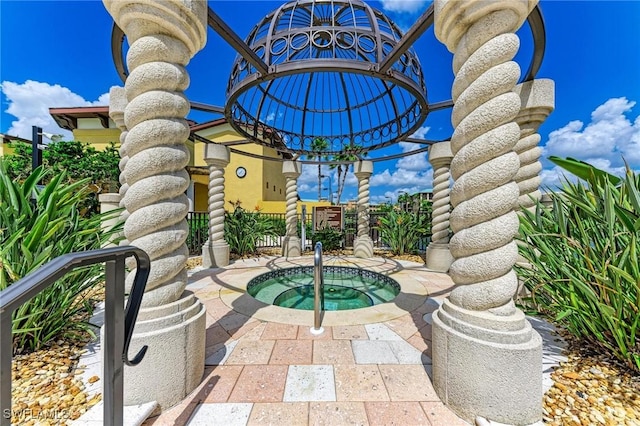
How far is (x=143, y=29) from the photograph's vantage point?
6.93 ft

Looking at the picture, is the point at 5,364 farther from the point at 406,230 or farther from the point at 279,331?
the point at 406,230

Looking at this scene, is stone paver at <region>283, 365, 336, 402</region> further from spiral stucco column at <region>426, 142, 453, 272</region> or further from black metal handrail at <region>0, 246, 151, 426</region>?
spiral stucco column at <region>426, 142, 453, 272</region>

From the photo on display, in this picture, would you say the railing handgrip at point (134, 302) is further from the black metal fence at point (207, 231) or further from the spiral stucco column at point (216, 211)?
the black metal fence at point (207, 231)

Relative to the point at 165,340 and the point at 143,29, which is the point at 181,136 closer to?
the point at 143,29

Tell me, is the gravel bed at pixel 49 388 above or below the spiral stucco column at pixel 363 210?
below

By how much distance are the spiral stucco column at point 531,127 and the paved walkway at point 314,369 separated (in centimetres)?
229

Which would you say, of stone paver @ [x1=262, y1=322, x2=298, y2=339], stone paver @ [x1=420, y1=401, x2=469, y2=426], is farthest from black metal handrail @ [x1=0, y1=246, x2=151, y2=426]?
stone paver @ [x1=420, y1=401, x2=469, y2=426]

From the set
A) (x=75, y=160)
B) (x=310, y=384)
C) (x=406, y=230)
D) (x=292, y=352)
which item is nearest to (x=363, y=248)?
(x=406, y=230)

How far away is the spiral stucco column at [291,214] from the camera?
860 cm

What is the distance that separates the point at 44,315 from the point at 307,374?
105 inches

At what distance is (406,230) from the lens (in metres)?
8.96

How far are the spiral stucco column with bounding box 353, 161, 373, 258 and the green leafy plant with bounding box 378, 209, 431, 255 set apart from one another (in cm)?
107

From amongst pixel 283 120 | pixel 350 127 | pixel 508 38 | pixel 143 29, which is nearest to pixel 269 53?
pixel 143 29

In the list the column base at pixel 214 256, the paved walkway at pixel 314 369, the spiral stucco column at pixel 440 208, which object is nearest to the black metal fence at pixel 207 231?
the column base at pixel 214 256
